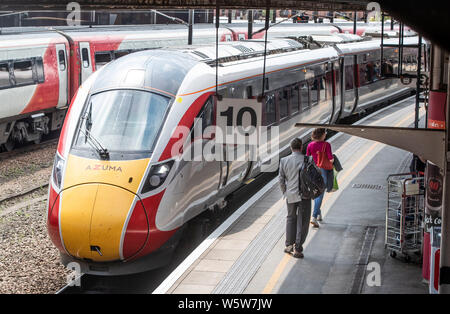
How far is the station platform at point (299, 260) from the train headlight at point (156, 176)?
1033mm

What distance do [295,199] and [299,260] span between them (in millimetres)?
823

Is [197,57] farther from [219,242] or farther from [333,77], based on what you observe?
[333,77]

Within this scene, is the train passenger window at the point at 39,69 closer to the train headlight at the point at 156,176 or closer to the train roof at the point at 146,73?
the train roof at the point at 146,73

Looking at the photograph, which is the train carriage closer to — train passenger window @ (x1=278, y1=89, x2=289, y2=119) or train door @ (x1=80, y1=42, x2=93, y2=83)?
train door @ (x1=80, y1=42, x2=93, y2=83)

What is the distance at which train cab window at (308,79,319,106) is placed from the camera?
53.6 ft

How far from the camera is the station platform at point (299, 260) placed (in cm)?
777

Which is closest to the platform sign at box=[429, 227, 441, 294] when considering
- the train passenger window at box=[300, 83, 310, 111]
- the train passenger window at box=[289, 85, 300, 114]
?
the train passenger window at box=[289, 85, 300, 114]

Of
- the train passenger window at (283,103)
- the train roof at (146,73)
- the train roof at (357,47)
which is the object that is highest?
the train roof at (357,47)

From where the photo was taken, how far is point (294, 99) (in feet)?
48.5

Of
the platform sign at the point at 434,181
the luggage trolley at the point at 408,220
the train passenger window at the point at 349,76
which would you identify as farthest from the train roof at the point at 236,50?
the platform sign at the point at 434,181

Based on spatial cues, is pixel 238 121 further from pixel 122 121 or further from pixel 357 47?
pixel 357 47

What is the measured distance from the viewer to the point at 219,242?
371 inches
